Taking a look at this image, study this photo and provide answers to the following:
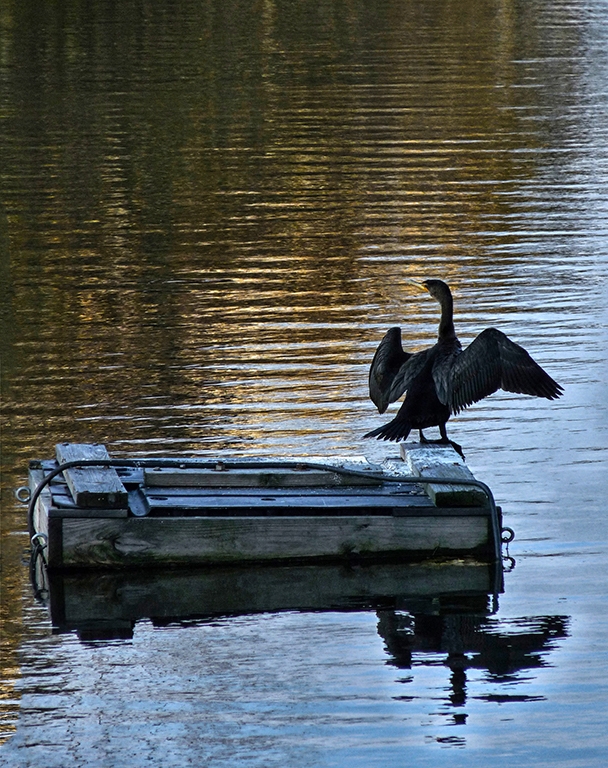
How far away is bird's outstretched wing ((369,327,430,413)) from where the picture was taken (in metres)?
9.96

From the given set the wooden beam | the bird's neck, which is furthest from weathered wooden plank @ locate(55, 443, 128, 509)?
the bird's neck

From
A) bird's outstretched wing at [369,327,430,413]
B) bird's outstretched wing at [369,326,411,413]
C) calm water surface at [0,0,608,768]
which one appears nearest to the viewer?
calm water surface at [0,0,608,768]

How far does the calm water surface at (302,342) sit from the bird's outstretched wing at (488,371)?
711mm

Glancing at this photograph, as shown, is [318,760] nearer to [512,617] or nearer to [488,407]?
[512,617]

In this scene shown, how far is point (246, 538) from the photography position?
8.34m

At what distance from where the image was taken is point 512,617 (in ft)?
26.7

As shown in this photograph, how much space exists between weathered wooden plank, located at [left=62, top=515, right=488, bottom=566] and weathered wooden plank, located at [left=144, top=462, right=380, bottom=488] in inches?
19.3

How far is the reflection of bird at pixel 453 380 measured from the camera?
9.73 m

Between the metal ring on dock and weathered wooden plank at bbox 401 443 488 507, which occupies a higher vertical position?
weathered wooden plank at bbox 401 443 488 507

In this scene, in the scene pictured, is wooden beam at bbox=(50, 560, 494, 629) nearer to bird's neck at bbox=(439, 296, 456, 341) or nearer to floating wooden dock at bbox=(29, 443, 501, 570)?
floating wooden dock at bbox=(29, 443, 501, 570)

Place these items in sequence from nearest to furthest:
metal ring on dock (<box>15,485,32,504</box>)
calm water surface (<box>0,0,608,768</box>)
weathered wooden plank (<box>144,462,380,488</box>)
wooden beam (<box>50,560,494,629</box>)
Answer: calm water surface (<box>0,0,608,768</box>), wooden beam (<box>50,560,494,629</box>), weathered wooden plank (<box>144,462,380,488</box>), metal ring on dock (<box>15,485,32,504</box>)

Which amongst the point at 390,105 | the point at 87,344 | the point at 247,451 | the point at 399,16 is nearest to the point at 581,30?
the point at 399,16

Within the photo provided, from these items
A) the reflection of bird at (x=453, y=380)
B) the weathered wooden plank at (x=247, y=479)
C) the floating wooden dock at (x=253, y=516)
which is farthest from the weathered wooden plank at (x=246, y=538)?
the reflection of bird at (x=453, y=380)

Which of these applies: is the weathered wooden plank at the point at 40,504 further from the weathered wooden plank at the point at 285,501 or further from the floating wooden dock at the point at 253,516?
the weathered wooden plank at the point at 285,501
